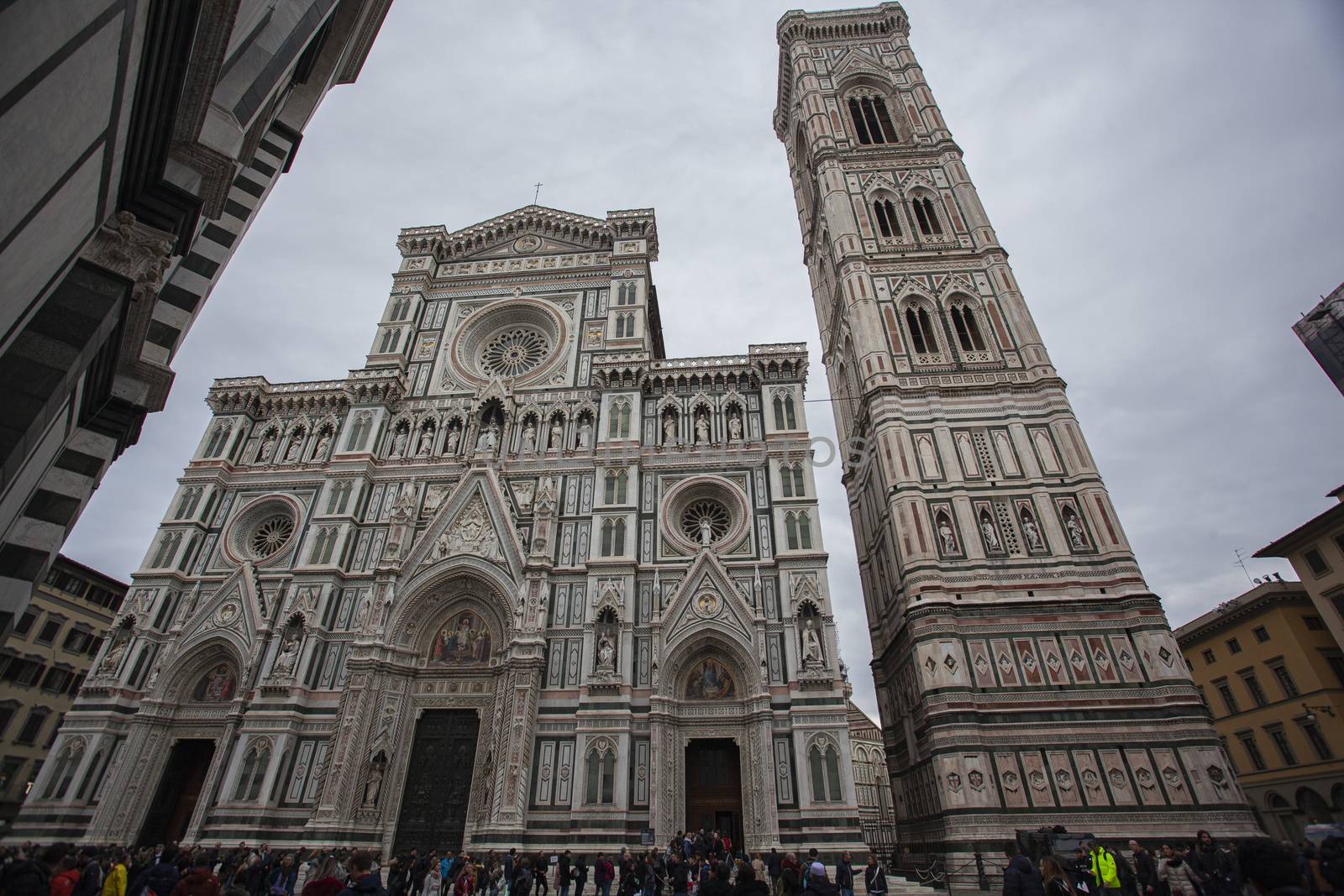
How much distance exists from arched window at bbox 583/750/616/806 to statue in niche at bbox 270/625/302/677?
935cm

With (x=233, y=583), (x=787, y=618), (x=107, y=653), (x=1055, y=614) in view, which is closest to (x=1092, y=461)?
(x=1055, y=614)

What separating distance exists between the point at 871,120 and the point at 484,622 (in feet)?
98.4

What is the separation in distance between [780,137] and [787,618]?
33.8 metres

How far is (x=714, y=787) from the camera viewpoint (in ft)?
58.7

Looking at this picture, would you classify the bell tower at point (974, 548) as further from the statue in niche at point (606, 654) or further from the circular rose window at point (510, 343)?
the circular rose window at point (510, 343)

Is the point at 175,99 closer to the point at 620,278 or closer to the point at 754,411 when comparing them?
the point at 754,411

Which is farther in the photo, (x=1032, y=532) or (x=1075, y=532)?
(x=1032, y=532)

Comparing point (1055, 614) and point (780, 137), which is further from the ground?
point (780, 137)

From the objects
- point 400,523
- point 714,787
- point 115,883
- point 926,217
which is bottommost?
point 115,883

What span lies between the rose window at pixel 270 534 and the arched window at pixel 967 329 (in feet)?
82.3

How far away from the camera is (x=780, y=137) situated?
137 ft

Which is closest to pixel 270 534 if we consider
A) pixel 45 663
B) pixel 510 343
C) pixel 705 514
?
pixel 510 343

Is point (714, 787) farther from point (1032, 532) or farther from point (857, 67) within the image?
point (857, 67)

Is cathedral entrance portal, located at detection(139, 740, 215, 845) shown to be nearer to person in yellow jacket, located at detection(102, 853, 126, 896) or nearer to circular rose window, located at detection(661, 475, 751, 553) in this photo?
person in yellow jacket, located at detection(102, 853, 126, 896)
